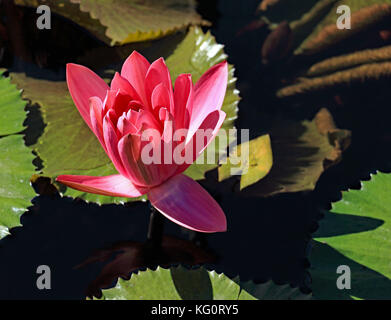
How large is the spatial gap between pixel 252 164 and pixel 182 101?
0.47 meters

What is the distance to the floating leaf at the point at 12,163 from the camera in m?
1.25

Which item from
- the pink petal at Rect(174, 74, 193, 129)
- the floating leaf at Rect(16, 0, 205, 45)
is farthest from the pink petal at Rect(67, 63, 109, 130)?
the floating leaf at Rect(16, 0, 205, 45)

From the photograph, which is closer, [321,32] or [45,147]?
[45,147]

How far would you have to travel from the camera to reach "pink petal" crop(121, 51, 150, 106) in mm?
1148

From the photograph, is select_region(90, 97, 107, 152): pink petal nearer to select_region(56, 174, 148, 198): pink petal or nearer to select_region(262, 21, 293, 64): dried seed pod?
select_region(56, 174, 148, 198): pink petal

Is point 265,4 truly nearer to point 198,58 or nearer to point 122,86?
point 198,58

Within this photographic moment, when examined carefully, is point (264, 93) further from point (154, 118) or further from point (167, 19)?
point (154, 118)

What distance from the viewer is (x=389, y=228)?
125 cm

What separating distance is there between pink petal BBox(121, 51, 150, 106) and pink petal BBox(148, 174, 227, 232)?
22 cm

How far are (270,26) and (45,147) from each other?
48.1 inches

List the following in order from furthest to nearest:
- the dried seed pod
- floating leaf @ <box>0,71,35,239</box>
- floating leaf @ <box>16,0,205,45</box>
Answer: the dried seed pod < floating leaf @ <box>16,0,205,45</box> < floating leaf @ <box>0,71,35,239</box>

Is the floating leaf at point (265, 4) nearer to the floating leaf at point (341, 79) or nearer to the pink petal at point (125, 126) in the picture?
the floating leaf at point (341, 79)

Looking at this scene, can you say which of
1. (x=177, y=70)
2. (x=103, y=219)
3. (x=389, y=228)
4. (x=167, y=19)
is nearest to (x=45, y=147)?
(x=103, y=219)

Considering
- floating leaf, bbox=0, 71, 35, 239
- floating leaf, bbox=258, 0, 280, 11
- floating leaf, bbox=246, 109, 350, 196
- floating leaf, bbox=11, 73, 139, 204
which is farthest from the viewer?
floating leaf, bbox=258, 0, 280, 11
